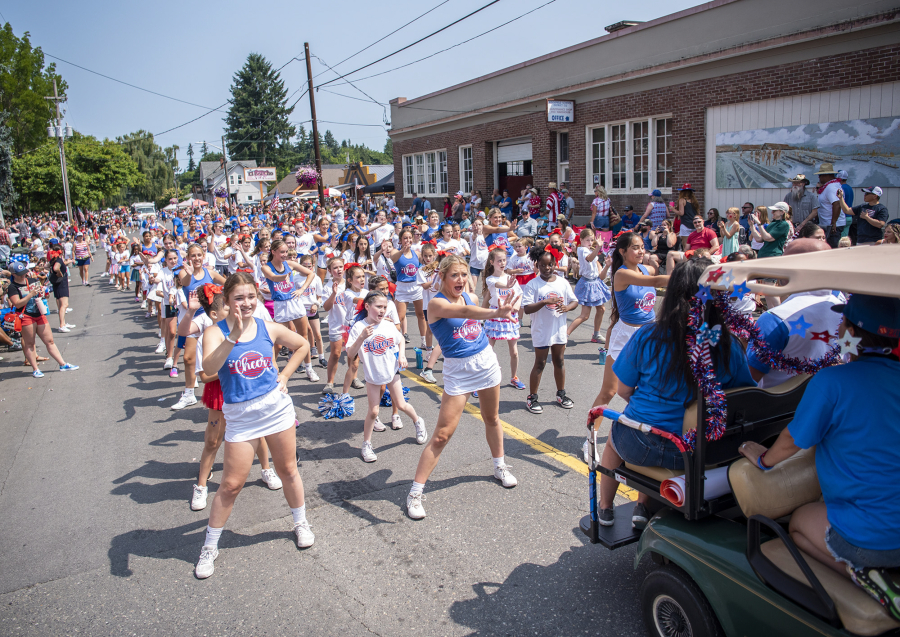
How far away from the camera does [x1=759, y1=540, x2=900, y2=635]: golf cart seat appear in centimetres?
214

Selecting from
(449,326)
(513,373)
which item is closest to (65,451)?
(449,326)

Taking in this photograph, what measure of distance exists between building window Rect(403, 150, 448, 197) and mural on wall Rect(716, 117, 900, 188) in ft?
49.2

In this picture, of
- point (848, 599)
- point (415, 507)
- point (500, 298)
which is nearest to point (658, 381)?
point (848, 599)

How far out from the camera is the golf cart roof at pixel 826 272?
6.89 feet

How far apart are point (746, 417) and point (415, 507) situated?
2.49 meters

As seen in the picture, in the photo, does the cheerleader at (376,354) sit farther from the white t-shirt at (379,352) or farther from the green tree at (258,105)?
the green tree at (258,105)

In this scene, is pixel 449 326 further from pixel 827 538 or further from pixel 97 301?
pixel 97 301

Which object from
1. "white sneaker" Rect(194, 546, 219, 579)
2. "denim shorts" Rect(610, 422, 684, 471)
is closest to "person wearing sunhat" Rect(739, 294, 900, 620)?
"denim shorts" Rect(610, 422, 684, 471)

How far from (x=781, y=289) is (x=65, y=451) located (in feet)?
22.4

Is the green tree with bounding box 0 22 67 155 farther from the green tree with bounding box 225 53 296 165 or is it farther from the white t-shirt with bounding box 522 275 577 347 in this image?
the white t-shirt with bounding box 522 275 577 347

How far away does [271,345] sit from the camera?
161 inches

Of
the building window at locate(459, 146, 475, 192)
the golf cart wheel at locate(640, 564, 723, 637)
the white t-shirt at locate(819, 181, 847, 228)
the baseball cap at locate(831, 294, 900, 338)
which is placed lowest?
the golf cart wheel at locate(640, 564, 723, 637)

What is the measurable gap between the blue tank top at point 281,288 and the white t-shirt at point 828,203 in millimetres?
9569

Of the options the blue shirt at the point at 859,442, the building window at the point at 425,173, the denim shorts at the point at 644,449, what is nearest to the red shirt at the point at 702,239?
the denim shorts at the point at 644,449
